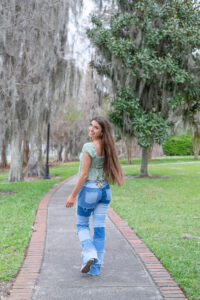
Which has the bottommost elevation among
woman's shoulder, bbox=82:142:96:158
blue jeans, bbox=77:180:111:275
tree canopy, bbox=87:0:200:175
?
blue jeans, bbox=77:180:111:275

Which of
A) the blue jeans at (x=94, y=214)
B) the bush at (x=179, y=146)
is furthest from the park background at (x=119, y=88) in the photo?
the bush at (x=179, y=146)

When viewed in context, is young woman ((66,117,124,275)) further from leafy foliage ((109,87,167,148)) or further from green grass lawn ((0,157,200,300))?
leafy foliage ((109,87,167,148))

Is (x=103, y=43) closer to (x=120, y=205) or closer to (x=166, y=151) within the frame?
(x=120, y=205)

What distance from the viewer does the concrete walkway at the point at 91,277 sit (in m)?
3.18

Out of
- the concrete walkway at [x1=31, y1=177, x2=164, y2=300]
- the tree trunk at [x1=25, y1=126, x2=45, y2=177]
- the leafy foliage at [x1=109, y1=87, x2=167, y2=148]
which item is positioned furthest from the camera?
the tree trunk at [x1=25, y1=126, x2=45, y2=177]

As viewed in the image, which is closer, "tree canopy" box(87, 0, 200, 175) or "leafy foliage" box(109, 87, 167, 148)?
"tree canopy" box(87, 0, 200, 175)

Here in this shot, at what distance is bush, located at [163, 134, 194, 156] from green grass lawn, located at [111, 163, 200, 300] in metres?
25.7

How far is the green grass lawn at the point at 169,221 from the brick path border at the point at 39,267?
92 mm

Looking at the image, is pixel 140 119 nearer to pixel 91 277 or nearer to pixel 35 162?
pixel 35 162

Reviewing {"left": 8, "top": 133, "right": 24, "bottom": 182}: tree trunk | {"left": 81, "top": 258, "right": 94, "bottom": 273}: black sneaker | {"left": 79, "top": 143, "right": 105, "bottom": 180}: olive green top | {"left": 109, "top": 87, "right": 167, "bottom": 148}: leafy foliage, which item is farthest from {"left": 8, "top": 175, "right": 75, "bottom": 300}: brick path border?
{"left": 8, "top": 133, "right": 24, "bottom": 182}: tree trunk

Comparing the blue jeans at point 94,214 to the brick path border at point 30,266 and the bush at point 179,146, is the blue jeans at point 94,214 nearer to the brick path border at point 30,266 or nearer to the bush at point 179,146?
the brick path border at point 30,266

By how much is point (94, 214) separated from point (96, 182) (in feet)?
1.17

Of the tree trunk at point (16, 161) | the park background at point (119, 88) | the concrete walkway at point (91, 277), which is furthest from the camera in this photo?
the tree trunk at point (16, 161)

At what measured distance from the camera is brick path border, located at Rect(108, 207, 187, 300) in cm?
324
